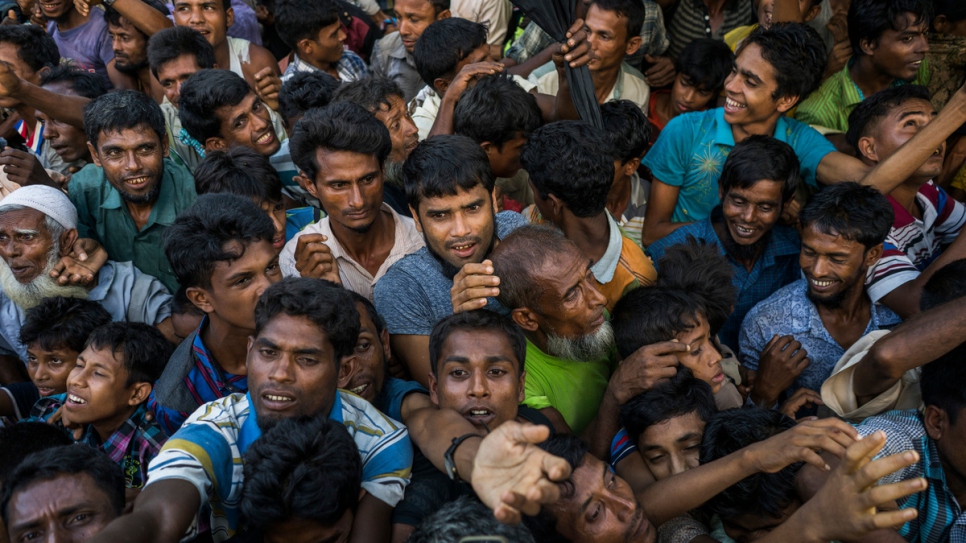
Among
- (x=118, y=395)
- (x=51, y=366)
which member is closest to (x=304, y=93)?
(x=51, y=366)

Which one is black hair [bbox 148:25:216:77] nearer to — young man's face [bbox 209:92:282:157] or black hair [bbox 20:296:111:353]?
young man's face [bbox 209:92:282:157]

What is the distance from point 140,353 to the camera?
13.1 feet

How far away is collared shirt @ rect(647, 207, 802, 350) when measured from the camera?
15.4ft

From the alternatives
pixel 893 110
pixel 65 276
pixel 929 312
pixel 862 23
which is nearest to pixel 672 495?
pixel 929 312

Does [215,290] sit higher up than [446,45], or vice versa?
[446,45]

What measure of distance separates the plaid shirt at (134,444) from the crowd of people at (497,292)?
0.01 meters

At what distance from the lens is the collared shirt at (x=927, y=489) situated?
10.9 feet

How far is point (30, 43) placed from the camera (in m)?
6.38

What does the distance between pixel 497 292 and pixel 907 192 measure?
2.81 meters

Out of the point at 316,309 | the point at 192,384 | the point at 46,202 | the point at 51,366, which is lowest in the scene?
the point at 51,366

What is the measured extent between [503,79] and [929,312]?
104 inches

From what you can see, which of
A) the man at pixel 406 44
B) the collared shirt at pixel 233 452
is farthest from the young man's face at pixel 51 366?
the man at pixel 406 44

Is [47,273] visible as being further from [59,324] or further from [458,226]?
[458,226]

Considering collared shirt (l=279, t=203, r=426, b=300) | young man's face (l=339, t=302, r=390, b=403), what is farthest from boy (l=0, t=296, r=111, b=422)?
young man's face (l=339, t=302, r=390, b=403)
